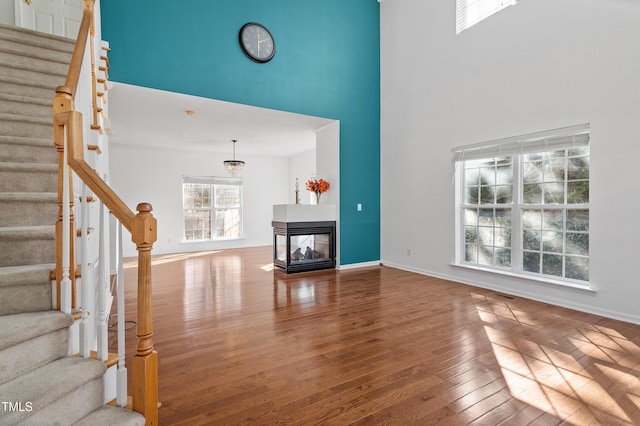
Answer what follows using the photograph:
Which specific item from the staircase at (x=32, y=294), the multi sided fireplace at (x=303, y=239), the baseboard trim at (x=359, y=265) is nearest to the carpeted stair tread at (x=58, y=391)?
the staircase at (x=32, y=294)

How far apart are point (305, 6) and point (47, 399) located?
580 centimetres

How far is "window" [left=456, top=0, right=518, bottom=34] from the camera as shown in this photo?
4.36m

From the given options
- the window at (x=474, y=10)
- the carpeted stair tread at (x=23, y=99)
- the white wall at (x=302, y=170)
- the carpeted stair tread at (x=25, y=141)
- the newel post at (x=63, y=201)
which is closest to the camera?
the newel post at (x=63, y=201)

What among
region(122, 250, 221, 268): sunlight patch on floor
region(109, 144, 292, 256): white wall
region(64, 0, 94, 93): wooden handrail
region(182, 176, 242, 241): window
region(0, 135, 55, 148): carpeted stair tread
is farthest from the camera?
region(182, 176, 242, 241): window

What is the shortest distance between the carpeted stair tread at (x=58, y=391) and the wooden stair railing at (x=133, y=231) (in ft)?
0.57

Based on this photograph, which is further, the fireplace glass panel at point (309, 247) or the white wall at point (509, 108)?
the fireplace glass panel at point (309, 247)

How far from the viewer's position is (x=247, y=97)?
4.78m

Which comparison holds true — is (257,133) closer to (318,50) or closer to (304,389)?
(318,50)

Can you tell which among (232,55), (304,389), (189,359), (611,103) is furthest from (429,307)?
(232,55)

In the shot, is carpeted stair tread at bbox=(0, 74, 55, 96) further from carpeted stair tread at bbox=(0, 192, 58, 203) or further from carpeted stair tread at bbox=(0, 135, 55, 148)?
carpeted stair tread at bbox=(0, 192, 58, 203)

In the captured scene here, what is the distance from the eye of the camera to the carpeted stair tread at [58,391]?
122cm

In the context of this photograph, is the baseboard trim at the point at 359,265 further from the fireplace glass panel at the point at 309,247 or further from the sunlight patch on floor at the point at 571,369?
the sunlight patch on floor at the point at 571,369

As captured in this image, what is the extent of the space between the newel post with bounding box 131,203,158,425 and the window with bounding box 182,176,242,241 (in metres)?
7.32

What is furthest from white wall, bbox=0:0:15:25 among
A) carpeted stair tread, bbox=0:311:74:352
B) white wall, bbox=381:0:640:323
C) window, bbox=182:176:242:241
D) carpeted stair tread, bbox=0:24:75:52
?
white wall, bbox=381:0:640:323
